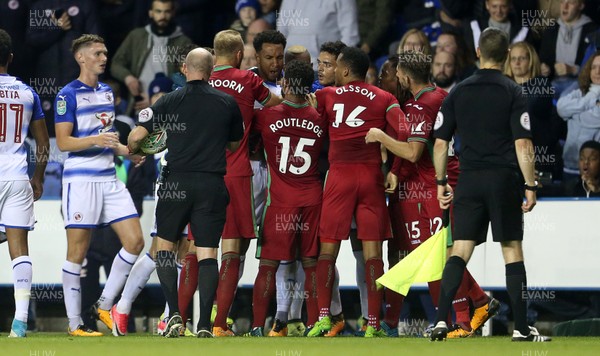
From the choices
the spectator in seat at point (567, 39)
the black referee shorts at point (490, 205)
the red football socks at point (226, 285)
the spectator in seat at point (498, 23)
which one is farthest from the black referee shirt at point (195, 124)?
the spectator in seat at point (567, 39)

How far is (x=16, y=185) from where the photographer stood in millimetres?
11258

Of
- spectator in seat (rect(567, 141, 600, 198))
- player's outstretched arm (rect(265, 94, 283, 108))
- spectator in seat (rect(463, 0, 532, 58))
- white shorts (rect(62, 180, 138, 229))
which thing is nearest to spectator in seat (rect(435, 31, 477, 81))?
spectator in seat (rect(463, 0, 532, 58))

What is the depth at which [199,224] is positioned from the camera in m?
10.6

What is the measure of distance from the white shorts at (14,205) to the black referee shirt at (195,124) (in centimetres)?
132

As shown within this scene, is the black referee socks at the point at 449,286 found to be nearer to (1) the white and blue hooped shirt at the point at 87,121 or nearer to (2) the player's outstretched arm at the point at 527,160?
(2) the player's outstretched arm at the point at 527,160

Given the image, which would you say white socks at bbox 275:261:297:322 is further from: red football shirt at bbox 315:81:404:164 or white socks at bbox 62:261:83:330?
white socks at bbox 62:261:83:330

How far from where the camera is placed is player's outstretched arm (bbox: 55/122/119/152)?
11883 millimetres

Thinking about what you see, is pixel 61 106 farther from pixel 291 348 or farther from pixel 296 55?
pixel 291 348

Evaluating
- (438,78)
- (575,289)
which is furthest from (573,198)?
(438,78)

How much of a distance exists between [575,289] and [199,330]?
15.9 ft

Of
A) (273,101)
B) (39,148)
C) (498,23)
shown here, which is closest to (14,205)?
(39,148)

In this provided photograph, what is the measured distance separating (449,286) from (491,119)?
128cm

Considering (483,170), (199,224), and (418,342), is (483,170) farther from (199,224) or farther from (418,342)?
(199,224)

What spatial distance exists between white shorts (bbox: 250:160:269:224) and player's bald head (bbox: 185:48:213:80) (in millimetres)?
1662
